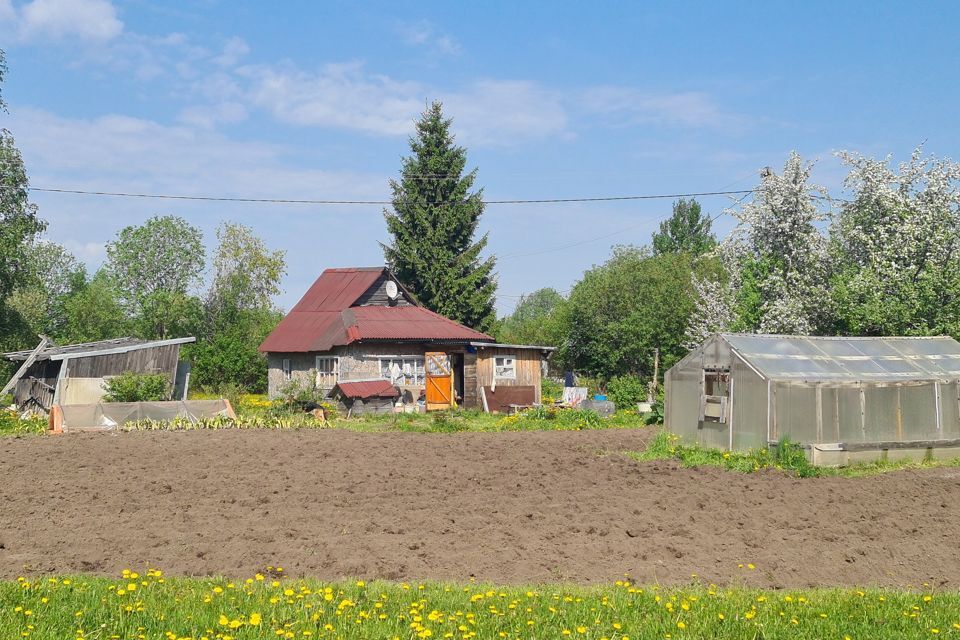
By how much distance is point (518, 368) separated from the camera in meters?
32.8

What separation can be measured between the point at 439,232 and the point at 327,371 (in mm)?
12373

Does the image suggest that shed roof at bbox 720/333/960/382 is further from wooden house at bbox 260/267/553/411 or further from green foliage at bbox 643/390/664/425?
wooden house at bbox 260/267/553/411

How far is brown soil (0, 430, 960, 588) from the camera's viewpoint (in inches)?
368

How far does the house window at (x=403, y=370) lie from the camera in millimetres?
32094

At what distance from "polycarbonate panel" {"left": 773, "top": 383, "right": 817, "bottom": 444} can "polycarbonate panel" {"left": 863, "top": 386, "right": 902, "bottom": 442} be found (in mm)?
1379

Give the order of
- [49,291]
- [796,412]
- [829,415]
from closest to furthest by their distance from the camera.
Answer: [796,412], [829,415], [49,291]

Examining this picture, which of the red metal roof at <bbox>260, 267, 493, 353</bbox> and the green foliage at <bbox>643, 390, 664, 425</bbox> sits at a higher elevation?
the red metal roof at <bbox>260, 267, 493, 353</bbox>

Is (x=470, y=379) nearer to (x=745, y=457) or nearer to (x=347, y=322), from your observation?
(x=347, y=322)

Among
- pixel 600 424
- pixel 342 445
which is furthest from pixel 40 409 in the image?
pixel 600 424

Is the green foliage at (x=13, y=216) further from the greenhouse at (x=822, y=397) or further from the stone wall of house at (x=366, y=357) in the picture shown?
the greenhouse at (x=822, y=397)

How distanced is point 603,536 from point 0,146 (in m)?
29.4

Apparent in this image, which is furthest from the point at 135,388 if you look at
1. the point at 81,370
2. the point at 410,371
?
the point at 410,371

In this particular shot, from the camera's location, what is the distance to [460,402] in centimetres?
3288

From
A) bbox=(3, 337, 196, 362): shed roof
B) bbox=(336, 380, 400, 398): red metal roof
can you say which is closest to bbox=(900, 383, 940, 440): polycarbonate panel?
bbox=(336, 380, 400, 398): red metal roof
